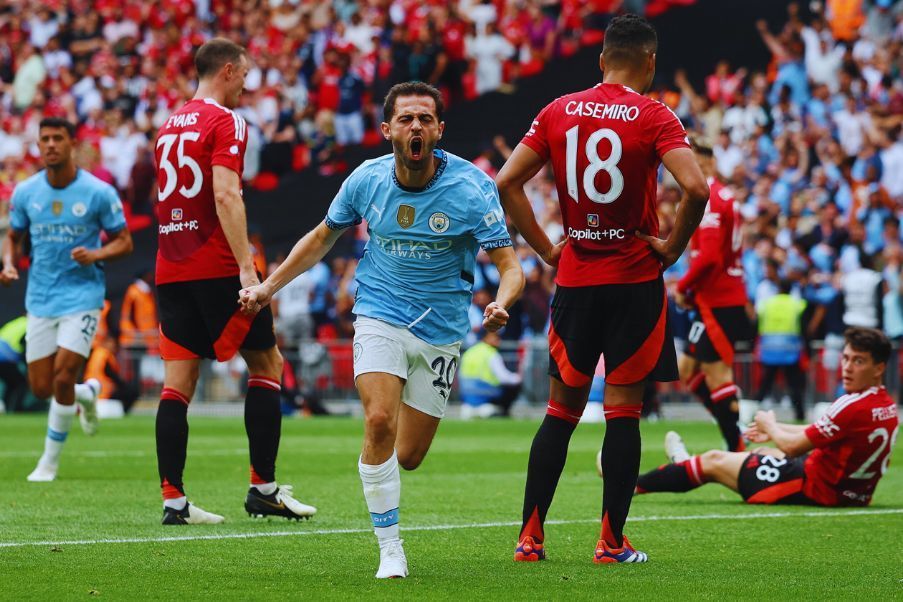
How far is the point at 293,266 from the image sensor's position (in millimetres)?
6828

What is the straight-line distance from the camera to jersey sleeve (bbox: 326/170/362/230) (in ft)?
22.5

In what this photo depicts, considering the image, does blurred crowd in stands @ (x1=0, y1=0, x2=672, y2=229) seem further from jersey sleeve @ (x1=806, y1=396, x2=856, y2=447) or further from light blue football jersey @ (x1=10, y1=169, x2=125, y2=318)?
jersey sleeve @ (x1=806, y1=396, x2=856, y2=447)

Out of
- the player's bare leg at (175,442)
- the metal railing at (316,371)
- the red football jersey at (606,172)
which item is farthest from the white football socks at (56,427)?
the metal railing at (316,371)

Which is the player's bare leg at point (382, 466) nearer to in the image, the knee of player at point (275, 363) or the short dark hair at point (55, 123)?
the knee of player at point (275, 363)

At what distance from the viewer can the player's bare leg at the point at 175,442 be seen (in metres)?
8.38

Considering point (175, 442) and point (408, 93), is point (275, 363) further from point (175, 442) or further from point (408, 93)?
point (408, 93)

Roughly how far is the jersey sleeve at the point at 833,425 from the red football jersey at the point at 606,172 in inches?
89.1

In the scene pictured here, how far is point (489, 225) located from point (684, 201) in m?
0.86

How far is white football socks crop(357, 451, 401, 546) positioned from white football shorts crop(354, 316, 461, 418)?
418 millimetres

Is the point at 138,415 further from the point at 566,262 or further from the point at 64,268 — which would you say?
the point at 566,262

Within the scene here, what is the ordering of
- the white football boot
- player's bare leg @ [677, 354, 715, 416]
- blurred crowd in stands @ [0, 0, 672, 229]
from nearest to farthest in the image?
the white football boot, player's bare leg @ [677, 354, 715, 416], blurred crowd in stands @ [0, 0, 672, 229]

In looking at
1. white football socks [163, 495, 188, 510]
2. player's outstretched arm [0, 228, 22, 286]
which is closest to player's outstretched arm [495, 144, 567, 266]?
white football socks [163, 495, 188, 510]

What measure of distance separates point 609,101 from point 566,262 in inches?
30.2

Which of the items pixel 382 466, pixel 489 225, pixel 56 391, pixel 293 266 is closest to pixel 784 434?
pixel 489 225
